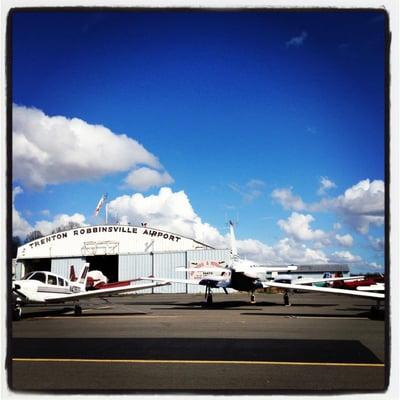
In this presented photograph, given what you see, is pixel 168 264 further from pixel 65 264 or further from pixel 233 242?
pixel 233 242

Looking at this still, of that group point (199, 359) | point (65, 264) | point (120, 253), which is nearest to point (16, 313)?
point (199, 359)

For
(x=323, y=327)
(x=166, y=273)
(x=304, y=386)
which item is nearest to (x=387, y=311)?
(x=304, y=386)

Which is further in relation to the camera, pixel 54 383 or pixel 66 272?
pixel 66 272

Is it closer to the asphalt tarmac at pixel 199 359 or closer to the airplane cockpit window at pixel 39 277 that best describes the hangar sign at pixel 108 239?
the airplane cockpit window at pixel 39 277

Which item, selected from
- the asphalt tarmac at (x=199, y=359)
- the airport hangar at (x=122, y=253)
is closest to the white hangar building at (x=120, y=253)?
the airport hangar at (x=122, y=253)

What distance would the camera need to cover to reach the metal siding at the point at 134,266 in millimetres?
38312

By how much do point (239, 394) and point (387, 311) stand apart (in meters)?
1.53

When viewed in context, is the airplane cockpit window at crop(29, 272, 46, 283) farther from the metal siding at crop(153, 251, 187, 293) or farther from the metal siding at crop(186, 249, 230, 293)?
the metal siding at crop(186, 249, 230, 293)

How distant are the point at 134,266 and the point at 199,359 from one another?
31.9 metres

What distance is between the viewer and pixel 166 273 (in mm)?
39031

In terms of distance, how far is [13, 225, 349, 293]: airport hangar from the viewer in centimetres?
3656

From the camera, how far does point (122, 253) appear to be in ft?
129

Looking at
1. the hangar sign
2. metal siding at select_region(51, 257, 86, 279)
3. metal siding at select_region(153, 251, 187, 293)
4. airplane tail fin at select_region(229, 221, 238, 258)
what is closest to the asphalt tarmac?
airplane tail fin at select_region(229, 221, 238, 258)

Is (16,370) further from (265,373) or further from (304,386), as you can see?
(304,386)
